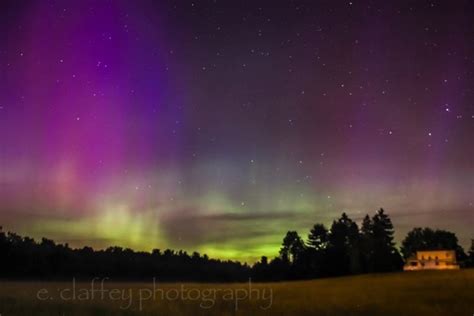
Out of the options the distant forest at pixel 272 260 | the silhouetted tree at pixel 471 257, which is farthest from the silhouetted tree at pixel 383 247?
the silhouetted tree at pixel 471 257

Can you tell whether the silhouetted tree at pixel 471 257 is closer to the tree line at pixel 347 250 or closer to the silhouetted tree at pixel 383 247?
the tree line at pixel 347 250

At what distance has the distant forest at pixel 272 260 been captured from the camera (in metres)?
82.1

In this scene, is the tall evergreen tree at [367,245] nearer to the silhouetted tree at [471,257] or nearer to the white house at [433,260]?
the white house at [433,260]

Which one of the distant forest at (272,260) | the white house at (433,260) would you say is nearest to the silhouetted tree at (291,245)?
the distant forest at (272,260)

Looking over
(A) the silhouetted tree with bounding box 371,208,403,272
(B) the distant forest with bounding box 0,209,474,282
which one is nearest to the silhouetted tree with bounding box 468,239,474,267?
(B) the distant forest with bounding box 0,209,474,282

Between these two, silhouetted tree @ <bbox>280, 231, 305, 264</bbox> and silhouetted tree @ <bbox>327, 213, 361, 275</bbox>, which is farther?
silhouetted tree @ <bbox>280, 231, 305, 264</bbox>

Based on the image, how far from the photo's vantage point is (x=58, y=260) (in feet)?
282

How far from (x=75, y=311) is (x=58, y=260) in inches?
2917

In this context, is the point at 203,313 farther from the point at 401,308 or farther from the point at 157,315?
the point at 401,308

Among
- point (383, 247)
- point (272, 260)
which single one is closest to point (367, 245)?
point (383, 247)

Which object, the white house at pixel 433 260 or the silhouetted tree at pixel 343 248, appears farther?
the white house at pixel 433 260

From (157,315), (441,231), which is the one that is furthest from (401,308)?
(441,231)

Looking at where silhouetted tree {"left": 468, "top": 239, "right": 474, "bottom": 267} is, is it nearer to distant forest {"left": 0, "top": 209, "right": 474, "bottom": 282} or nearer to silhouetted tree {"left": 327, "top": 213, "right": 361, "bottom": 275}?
distant forest {"left": 0, "top": 209, "right": 474, "bottom": 282}

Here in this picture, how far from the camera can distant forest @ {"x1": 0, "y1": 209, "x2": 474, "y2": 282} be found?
82.1 m
